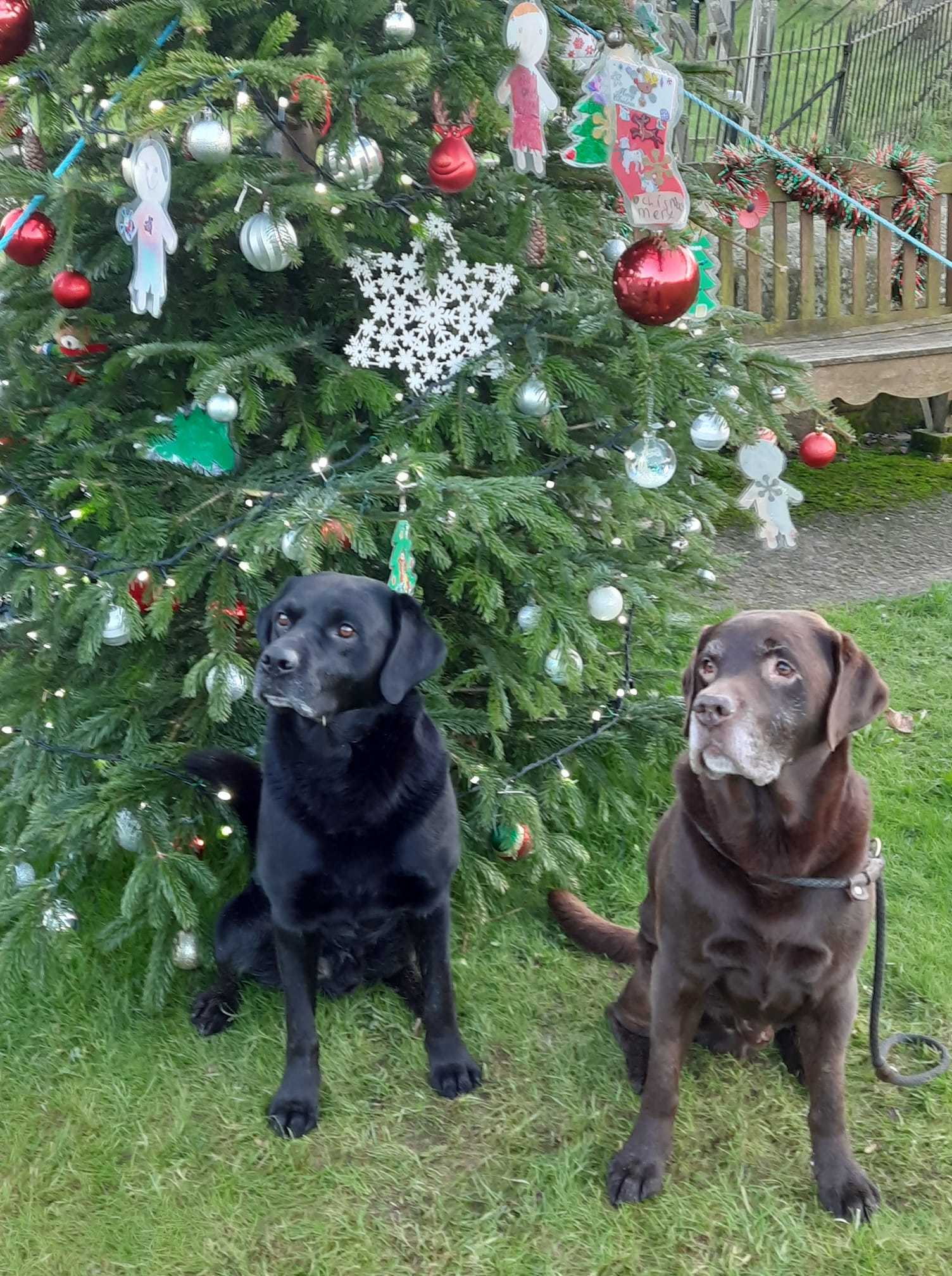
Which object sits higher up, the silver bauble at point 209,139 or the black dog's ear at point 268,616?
the silver bauble at point 209,139

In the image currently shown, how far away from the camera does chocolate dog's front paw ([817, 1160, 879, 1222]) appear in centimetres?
219

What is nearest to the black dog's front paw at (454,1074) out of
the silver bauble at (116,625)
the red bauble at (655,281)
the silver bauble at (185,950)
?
the silver bauble at (185,950)

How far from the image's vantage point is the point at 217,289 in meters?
2.83

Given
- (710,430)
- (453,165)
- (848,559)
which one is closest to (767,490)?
(710,430)

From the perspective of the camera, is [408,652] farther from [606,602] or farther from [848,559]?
[848,559]

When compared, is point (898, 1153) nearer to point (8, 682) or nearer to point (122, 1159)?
point (122, 1159)

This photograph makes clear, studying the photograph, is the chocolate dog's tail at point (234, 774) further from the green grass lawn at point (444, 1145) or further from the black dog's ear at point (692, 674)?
the black dog's ear at point (692, 674)

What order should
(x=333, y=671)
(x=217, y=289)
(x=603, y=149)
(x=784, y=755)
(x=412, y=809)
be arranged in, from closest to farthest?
(x=784, y=755) → (x=333, y=671) → (x=412, y=809) → (x=603, y=149) → (x=217, y=289)

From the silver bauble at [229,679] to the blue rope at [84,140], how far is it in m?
1.12

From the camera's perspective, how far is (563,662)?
9.24ft

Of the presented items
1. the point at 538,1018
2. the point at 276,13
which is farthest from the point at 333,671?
the point at 276,13

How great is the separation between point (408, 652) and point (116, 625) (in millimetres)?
771

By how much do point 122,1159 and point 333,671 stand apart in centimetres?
129

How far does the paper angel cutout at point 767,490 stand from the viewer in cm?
295
